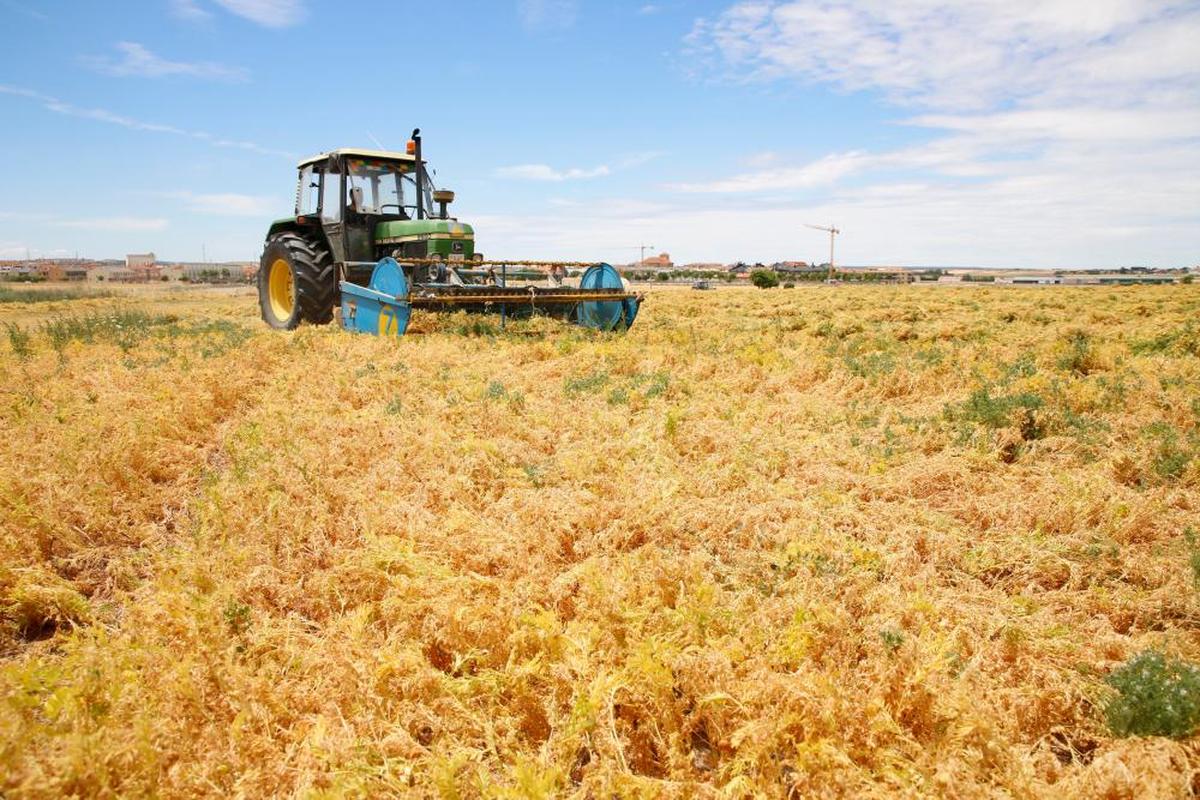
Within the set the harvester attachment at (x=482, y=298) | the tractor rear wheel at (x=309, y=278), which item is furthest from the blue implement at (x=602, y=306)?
the tractor rear wheel at (x=309, y=278)

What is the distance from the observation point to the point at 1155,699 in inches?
86.9

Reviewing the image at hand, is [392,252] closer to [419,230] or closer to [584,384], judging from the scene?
[419,230]

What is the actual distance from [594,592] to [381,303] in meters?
6.95

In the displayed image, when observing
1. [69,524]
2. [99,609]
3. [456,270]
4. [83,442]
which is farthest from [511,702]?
[456,270]

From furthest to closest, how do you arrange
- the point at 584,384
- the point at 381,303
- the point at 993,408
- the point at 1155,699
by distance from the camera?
the point at 381,303 < the point at 584,384 < the point at 993,408 < the point at 1155,699

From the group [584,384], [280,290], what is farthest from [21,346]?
[584,384]

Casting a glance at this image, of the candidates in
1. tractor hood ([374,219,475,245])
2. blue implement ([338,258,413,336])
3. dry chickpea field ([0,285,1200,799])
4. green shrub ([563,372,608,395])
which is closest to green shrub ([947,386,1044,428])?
dry chickpea field ([0,285,1200,799])

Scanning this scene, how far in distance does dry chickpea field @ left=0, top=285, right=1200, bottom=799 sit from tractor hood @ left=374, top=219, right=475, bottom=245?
4547mm

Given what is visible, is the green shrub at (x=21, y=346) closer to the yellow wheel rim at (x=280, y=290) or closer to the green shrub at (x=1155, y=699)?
the yellow wheel rim at (x=280, y=290)

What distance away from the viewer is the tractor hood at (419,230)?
33.0 ft

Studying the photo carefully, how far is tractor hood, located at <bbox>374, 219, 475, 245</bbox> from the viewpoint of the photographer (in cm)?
1005

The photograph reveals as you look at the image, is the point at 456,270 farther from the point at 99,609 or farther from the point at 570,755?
the point at 570,755

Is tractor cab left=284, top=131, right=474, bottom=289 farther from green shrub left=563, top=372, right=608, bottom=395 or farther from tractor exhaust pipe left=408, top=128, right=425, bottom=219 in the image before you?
green shrub left=563, top=372, right=608, bottom=395

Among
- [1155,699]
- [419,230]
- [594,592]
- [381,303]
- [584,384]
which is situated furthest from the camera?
[419,230]
